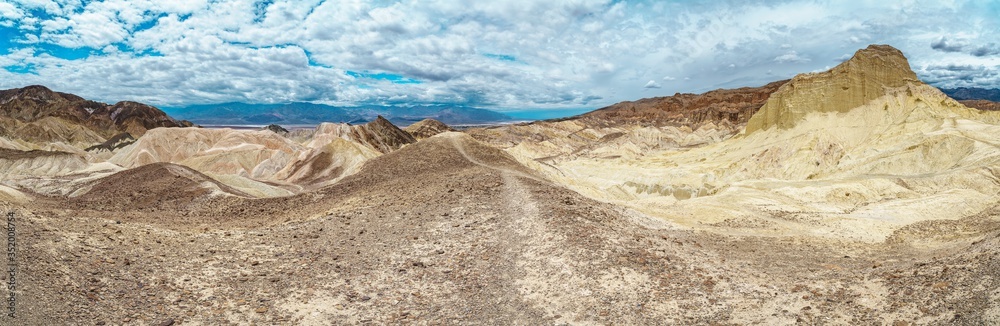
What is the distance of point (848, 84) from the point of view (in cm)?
5856

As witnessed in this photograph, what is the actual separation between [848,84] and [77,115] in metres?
161

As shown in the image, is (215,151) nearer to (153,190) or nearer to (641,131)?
(153,190)

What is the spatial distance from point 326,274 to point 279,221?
20.6 ft

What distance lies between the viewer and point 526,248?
12828mm

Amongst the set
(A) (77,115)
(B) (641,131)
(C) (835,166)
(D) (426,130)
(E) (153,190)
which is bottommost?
(C) (835,166)

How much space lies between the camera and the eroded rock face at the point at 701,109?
458ft

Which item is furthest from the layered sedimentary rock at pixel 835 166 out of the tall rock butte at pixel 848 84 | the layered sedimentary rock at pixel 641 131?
the layered sedimentary rock at pixel 641 131

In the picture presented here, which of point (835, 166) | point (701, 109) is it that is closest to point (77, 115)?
point (835, 166)

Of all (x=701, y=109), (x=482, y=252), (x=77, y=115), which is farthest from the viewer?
(x=701, y=109)

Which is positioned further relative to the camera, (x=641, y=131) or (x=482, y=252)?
(x=641, y=131)

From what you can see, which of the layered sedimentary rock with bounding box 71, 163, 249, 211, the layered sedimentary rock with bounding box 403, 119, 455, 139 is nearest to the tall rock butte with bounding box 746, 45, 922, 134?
the layered sedimentary rock with bounding box 71, 163, 249, 211

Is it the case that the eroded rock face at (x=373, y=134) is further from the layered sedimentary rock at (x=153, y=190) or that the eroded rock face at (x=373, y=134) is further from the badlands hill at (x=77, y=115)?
the badlands hill at (x=77, y=115)

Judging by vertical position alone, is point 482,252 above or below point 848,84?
below

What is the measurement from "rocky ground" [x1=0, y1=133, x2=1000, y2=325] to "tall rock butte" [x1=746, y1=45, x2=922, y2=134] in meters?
50.4
